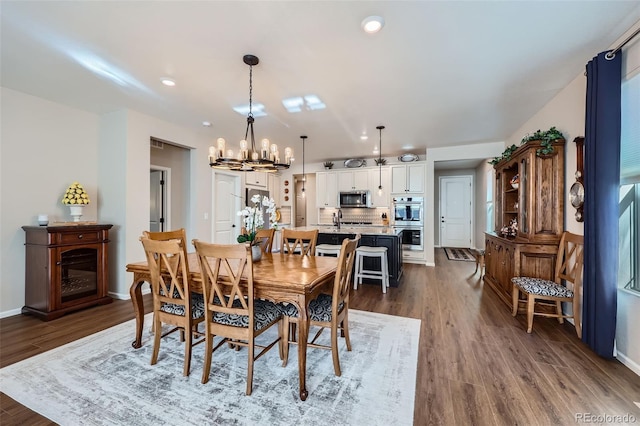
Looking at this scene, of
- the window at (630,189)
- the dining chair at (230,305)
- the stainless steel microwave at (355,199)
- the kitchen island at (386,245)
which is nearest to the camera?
the dining chair at (230,305)

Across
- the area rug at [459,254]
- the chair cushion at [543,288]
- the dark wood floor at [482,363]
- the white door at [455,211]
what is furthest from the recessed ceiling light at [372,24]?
the white door at [455,211]

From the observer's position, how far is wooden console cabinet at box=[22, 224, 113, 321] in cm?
313

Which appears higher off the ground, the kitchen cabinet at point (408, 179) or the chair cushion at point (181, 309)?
the kitchen cabinet at point (408, 179)

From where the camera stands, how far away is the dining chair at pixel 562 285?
8.60 feet

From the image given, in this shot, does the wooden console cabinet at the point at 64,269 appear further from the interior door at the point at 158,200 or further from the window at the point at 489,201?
the window at the point at 489,201

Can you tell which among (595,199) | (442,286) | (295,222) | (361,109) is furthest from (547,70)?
(295,222)

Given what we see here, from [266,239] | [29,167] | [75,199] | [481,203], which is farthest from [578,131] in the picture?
[29,167]

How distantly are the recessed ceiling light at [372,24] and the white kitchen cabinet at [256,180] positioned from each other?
4713mm

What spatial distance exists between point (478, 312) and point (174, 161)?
557 centimetres

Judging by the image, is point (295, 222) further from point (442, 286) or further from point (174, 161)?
point (442, 286)

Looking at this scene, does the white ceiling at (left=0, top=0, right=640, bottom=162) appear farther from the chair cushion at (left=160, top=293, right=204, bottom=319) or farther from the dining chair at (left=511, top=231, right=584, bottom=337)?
the chair cushion at (left=160, top=293, right=204, bottom=319)

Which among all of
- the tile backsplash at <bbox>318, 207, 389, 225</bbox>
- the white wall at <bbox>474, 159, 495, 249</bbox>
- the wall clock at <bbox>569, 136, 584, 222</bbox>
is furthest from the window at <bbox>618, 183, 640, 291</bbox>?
the white wall at <bbox>474, 159, 495, 249</bbox>

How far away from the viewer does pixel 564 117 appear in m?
3.13

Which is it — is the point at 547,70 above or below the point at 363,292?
above
